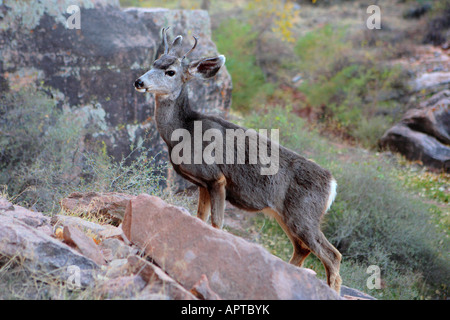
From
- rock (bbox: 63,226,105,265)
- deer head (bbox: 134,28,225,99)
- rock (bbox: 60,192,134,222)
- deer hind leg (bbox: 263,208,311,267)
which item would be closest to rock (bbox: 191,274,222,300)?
rock (bbox: 63,226,105,265)

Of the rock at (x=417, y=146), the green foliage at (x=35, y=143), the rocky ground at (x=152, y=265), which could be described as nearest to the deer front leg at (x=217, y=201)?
the rocky ground at (x=152, y=265)

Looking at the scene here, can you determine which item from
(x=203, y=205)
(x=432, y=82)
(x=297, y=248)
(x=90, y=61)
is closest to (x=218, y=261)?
(x=203, y=205)

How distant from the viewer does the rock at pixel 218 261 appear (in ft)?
11.7

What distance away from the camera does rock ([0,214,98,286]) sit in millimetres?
3715

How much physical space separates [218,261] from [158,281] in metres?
0.49

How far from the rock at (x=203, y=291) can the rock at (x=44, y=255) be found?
0.82m

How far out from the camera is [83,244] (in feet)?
13.6

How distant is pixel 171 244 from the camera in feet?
13.0

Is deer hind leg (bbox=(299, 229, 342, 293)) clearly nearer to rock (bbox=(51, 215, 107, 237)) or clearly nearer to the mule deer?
the mule deer

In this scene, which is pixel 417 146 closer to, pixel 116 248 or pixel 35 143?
pixel 35 143

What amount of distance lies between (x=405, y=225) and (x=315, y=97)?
8978mm
